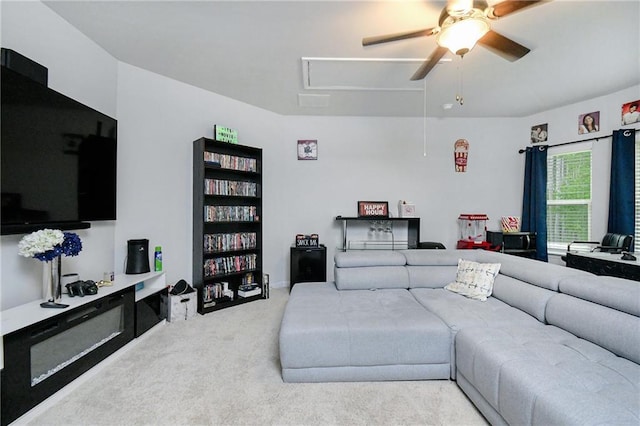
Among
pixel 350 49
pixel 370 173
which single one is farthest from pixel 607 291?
pixel 370 173

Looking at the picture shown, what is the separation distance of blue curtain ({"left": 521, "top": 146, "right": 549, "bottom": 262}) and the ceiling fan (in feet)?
9.85

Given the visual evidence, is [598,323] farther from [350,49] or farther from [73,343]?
[73,343]

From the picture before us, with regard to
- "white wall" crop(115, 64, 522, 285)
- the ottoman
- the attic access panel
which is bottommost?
the ottoman

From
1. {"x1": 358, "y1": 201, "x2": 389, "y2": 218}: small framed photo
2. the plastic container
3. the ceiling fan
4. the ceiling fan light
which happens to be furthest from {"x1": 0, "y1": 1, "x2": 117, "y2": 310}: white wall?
{"x1": 358, "y1": 201, "x2": 389, "y2": 218}: small framed photo

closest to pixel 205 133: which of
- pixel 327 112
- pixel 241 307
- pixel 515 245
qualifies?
pixel 327 112

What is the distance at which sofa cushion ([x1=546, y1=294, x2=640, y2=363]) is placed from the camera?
57.6 inches

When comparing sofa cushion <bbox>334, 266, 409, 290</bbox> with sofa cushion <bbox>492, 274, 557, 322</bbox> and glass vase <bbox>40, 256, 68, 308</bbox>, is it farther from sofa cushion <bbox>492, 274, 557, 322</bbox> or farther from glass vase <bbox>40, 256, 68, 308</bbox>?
glass vase <bbox>40, 256, 68, 308</bbox>

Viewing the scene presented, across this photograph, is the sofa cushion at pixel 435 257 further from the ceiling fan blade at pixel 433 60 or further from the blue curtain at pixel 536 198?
the blue curtain at pixel 536 198

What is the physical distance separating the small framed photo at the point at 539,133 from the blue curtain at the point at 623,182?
85 cm

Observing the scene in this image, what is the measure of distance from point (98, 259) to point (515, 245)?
5.09 m

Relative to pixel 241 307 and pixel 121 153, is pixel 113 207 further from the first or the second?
pixel 241 307

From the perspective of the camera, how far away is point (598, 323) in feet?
5.29

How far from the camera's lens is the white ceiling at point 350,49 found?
2086 mm

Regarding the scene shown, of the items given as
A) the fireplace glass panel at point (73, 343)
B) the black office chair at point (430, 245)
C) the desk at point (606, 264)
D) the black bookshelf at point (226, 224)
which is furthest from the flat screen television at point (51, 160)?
the desk at point (606, 264)
